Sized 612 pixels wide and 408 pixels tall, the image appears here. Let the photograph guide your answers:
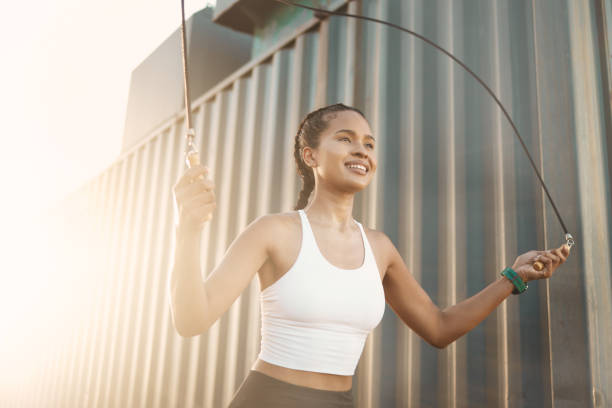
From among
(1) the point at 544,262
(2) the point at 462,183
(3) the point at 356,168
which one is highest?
(2) the point at 462,183

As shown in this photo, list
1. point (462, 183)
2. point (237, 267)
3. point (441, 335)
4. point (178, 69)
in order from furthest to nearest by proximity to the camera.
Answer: point (178, 69) < point (462, 183) < point (441, 335) < point (237, 267)

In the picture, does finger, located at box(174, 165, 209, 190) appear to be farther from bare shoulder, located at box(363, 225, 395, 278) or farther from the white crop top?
bare shoulder, located at box(363, 225, 395, 278)

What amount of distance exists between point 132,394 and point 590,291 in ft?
13.6

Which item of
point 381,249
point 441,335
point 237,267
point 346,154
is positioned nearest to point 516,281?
point 441,335

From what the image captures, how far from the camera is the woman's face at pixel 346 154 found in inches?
59.7

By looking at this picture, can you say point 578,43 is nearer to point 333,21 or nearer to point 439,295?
point 439,295

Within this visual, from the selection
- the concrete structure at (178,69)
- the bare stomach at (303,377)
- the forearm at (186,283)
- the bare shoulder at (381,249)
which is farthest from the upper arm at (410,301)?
the concrete structure at (178,69)

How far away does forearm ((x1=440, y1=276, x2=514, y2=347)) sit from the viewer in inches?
61.3

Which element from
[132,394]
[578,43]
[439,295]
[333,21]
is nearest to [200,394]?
[132,394]

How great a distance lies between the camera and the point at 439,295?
6.60ft

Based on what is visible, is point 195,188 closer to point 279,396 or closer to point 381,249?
point 279,396

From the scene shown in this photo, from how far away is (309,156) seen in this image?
5.47 ft

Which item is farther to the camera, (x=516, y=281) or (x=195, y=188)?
(x=516, y=281)

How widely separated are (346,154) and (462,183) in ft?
2.41
